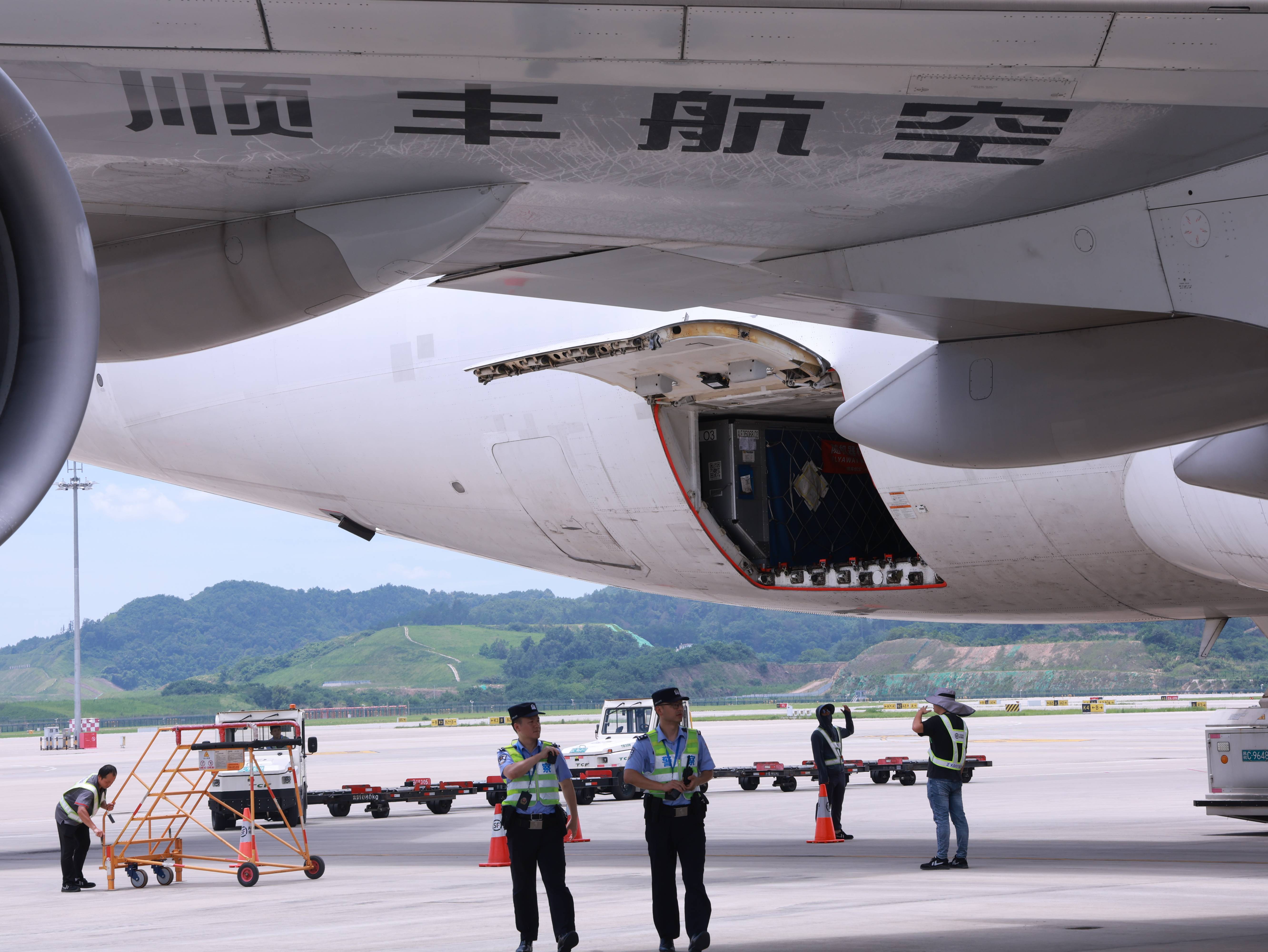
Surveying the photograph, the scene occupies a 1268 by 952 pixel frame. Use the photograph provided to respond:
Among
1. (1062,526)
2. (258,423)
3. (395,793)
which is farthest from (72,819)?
(1062,526)

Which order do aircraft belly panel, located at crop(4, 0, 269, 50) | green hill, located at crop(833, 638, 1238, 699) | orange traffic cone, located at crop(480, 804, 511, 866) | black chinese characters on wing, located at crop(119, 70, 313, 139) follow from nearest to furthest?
aircraft belly panel, located at crop(4, 0, 269, 50), black chinese characters on wing, located at crop(119, 70, 313, 139), orange traffic cone, located at crop(480, 804, 511, 866), green hill, located at crop(833, 638, 1238, 699)

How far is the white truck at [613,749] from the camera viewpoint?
25.9 m

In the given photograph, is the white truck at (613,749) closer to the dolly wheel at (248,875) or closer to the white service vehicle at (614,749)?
the white service vehicle at (614,749)

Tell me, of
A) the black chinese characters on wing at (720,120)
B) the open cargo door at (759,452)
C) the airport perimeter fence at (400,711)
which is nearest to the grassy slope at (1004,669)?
the airport perimeter fence at (400,711)

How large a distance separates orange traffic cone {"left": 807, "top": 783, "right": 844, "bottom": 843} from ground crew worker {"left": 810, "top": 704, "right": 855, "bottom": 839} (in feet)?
0.21

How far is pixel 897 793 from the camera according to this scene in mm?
25578

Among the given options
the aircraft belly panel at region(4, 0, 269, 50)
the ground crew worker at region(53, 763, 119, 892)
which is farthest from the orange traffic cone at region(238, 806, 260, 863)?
the aircraft belly panel at region(4, 0, 269, 50)

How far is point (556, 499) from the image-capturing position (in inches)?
596

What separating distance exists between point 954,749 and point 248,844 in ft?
24.8

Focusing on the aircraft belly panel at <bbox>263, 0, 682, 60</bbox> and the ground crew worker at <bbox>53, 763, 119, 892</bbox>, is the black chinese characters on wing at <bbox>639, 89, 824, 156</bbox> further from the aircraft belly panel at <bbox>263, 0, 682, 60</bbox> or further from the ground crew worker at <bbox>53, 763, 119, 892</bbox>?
the ground crew worker at <bbox>53, 763, 119, 892</bbox>

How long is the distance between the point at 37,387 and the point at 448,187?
11.6ft

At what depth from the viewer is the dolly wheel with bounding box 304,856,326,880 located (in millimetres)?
14836

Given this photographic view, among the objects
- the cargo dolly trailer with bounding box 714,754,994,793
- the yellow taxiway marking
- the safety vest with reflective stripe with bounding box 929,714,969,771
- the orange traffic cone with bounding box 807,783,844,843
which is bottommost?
the yellow taxiway marking

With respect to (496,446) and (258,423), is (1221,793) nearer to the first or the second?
(496,446)
